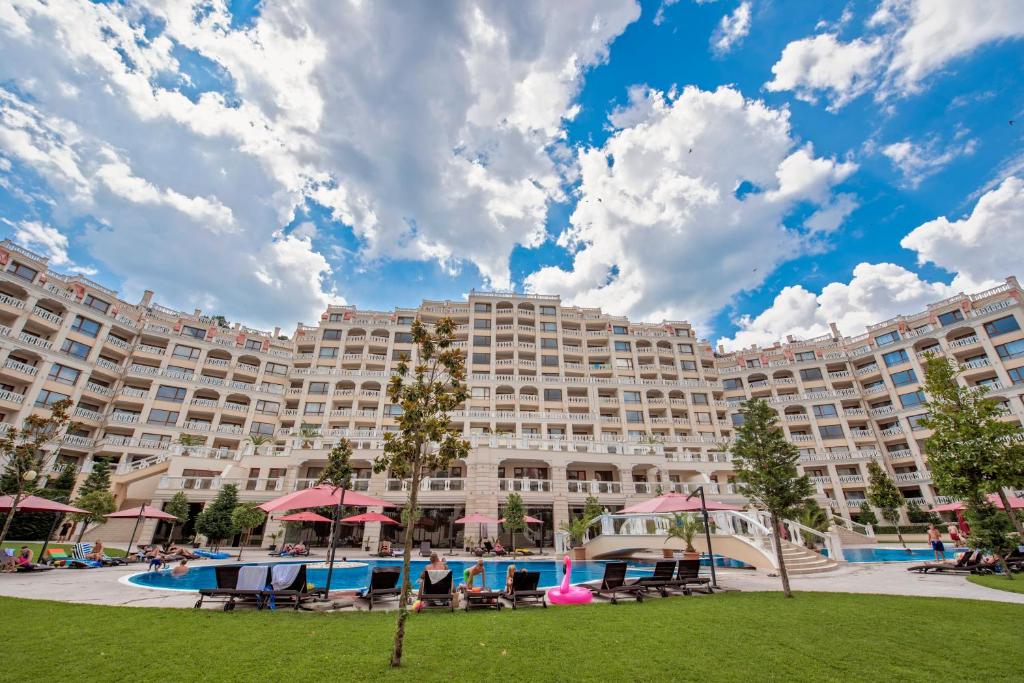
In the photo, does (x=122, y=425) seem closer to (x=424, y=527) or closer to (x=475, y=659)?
(x=424, y=527)

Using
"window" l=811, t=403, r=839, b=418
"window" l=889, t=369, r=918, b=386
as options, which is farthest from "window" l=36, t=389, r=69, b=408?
"window" l=889, t=369, r=918, b=386

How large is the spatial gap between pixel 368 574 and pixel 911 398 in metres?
56.1

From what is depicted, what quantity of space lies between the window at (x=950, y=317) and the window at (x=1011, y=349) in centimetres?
438

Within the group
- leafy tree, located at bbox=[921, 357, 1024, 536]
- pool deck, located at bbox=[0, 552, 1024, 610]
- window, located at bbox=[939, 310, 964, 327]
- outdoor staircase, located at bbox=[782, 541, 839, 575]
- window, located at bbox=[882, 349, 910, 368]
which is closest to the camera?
pool deck, located at bbox=[0, 552, 1024, 610]

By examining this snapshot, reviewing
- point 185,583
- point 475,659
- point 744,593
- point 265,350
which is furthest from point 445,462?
point 265,350

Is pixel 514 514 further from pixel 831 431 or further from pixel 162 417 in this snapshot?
pixel 831 431

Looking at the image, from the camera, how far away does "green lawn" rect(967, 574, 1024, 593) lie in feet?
42.1

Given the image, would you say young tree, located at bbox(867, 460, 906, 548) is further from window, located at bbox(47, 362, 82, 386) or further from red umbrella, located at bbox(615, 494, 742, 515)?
window, located at bbox(47, 362, 82, 386)

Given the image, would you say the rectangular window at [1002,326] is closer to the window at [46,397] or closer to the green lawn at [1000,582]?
the green lawn at [1000,582]

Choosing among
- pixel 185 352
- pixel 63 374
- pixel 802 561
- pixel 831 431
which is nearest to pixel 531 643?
pixel 802 561

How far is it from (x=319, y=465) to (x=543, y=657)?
30951 millimetres

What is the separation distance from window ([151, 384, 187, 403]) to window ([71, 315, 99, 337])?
25.0 feet

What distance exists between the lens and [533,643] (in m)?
7.84

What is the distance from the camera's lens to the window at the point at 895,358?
48.5m
